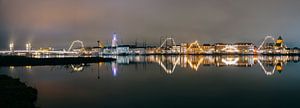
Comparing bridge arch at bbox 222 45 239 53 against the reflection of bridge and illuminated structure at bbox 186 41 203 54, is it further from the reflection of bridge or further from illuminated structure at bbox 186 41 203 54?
the reflection of bridge

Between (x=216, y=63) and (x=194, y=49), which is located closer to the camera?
(x=216, y=63)

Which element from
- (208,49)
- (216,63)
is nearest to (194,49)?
(208,49)

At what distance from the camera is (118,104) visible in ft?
50.7

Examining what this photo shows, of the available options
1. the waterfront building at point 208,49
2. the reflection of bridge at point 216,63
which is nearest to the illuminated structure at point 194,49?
the waterfront building at point 208,49

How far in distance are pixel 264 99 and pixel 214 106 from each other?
11.8 feet

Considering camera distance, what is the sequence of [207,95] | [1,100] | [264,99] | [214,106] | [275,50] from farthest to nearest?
[275,50]
[207,95]
[264,99]
[214,106]
[1,100]

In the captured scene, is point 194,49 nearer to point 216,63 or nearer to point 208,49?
point 208,49

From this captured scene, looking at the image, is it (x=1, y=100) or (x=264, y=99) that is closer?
(x=1, y=100)

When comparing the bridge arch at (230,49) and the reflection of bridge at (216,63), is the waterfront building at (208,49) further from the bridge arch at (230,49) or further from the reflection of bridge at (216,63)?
the reflection of bridge at (216,63)

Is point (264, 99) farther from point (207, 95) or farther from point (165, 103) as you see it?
→ point (165, 103)

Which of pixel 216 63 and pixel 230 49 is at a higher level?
pixel 230 49

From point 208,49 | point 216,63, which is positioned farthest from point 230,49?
point 216,63

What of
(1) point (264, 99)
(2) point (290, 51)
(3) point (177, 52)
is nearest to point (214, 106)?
(1) point (264, 99)

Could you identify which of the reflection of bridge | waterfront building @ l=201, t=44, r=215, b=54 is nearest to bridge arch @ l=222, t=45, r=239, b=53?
waterfront building @ l=201, t=44, r=215, b=54
